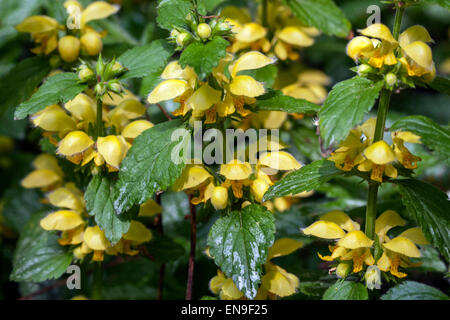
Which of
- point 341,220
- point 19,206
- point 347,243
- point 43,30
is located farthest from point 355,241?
point 19,206

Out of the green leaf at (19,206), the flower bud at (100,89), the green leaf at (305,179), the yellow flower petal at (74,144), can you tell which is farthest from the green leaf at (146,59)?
the green leaf at (19,206)

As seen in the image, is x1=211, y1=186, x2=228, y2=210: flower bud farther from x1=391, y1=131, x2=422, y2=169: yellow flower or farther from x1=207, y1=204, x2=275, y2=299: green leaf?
x1=391, y1=131, x2=422, y2=169: yellow flower

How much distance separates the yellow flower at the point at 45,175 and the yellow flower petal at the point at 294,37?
2.54 feet

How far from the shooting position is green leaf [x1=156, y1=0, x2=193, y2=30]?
1.04 metres

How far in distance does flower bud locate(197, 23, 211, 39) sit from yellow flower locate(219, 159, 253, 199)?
259mm

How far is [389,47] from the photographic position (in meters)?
0.94

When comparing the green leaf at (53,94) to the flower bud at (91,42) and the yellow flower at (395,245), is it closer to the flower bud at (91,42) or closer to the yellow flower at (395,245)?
the flower bud at (91,42)

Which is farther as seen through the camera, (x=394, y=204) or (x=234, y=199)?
(x=394, y=204)

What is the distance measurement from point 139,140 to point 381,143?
48cm

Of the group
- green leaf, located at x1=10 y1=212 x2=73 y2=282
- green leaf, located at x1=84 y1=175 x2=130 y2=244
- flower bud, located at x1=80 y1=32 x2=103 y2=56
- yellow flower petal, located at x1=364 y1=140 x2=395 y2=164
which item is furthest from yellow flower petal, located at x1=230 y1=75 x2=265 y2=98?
green leaf, located at x1=10 y1=212 x2=73 y2=282

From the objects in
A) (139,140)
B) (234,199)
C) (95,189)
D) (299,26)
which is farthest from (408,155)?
(299,26)

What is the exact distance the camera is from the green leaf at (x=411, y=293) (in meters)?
1.10

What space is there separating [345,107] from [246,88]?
0.72 feet
